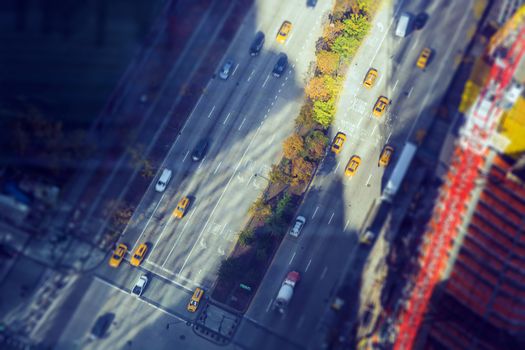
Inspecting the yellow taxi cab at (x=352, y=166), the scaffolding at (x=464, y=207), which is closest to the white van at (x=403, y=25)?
the scaffolding at (x=464, y=207)

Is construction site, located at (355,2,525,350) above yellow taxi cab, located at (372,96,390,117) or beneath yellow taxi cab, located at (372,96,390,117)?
beneath

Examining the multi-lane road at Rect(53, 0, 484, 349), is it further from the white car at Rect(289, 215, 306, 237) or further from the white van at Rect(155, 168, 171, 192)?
the white van at Rect(155, 168, 171, 192)

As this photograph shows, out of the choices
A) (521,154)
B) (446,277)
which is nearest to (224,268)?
(446,277)

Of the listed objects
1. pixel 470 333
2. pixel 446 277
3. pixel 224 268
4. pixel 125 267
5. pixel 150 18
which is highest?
pixel 150 18

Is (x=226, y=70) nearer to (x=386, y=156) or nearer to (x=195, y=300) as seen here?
(x=386, y=156)

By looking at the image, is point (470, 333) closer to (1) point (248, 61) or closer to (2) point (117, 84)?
(1) point (248, 61)

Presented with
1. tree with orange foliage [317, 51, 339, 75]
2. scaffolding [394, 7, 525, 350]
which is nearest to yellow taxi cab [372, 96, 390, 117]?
tree with orange foliage [317, 51, 339, 75]

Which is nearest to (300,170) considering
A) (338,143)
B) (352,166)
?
(338,143)

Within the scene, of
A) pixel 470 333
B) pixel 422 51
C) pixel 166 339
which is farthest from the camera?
pixel 422 51
